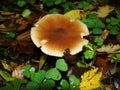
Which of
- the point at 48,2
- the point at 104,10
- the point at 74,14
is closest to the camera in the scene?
the point at 74,14

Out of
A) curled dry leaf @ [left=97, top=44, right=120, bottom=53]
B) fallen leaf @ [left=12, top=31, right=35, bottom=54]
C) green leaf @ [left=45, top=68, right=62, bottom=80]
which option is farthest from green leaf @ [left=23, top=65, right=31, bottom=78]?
curled dry leaf @ [left=97, top=44, right=120, bottom=53]

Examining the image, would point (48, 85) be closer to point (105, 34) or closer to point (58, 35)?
point (58, 35)

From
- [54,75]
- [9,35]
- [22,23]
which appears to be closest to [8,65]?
[9,35]

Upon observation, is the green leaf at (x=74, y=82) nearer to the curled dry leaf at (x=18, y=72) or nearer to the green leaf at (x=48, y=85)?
the green leaf at (x=48, y=85)

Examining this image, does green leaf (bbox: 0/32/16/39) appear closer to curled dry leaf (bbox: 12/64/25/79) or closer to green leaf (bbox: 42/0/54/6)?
curled dry leaf (bbox: 12/64/25/79)

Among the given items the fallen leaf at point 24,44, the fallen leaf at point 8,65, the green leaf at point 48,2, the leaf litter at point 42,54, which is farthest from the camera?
the green leaf at point 48,2

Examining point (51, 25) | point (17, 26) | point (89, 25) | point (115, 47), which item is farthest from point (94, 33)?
point (17, 26)

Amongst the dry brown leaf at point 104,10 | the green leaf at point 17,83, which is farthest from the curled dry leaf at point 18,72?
the dry brown leaf at point 104,10

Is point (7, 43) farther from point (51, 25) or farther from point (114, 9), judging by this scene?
point (114, 9)
